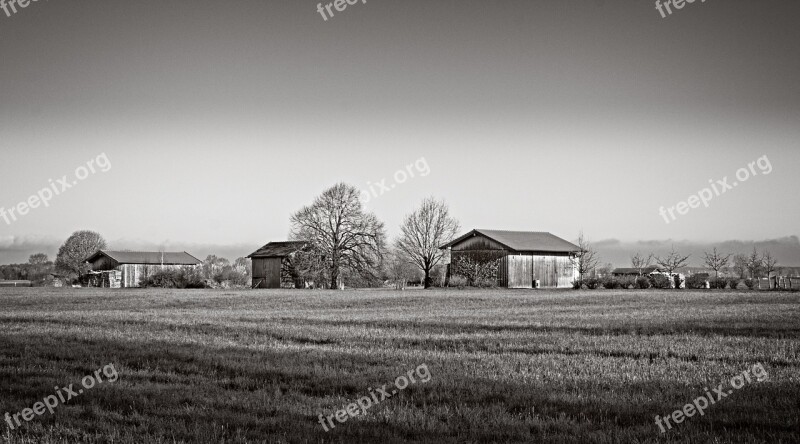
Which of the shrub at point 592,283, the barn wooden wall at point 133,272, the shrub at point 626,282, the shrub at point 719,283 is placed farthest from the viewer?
the barn wooden wall at point 133,272

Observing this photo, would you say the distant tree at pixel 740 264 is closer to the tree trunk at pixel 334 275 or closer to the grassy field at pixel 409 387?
the tree trunk at pixel 334 275

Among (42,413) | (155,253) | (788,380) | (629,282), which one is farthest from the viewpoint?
(155,253)

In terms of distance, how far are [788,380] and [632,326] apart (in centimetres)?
1134

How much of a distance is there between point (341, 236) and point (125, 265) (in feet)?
182

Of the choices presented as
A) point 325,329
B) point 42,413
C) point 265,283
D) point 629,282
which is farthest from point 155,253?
point 42,413

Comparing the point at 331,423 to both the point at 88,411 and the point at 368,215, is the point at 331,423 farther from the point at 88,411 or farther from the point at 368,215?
the point at 368,215

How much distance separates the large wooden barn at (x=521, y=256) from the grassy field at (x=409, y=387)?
6220cm

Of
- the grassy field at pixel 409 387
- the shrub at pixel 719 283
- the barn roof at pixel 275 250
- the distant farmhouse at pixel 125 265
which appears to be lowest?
the shrub at pixel 719 283

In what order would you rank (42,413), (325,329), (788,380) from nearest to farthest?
(42,413) < (788,380) < (325,329)

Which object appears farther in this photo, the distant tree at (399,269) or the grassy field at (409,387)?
the distant tree at (399,269)

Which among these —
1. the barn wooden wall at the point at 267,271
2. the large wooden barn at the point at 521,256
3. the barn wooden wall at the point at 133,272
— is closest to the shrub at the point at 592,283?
the large wooden barn at the point at 521,256

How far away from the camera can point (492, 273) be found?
267 ft

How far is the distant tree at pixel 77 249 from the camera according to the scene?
123 metres

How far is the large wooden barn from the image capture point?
82.5m
